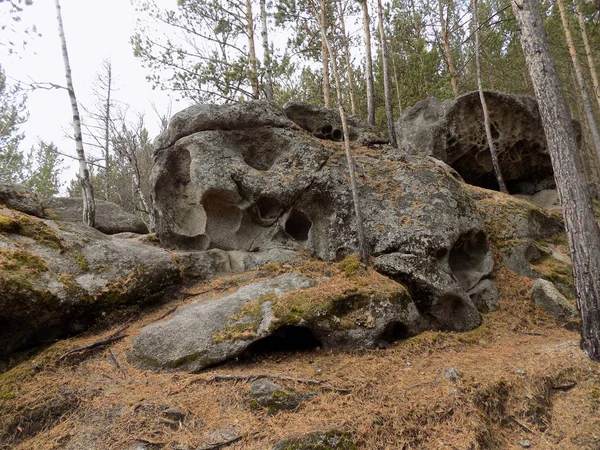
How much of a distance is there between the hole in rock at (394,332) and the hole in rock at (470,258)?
2703mm

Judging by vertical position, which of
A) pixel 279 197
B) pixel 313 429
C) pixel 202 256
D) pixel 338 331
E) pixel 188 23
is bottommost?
pixel 313 429

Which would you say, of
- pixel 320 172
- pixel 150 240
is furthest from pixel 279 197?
pixel 150 240

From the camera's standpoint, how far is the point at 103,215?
11.7 metres

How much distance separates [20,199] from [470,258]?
1031 centimetres

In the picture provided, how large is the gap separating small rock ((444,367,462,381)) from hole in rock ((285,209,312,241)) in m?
5.01

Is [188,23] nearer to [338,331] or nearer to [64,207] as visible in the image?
[64,207]

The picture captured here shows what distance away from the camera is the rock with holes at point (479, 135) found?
13266mm

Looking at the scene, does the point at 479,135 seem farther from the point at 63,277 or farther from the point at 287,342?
the point at 63,277

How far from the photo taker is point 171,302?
6.73 m

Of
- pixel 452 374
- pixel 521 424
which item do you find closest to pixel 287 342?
pixel 452 374

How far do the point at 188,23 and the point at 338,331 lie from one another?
13635 millimetres

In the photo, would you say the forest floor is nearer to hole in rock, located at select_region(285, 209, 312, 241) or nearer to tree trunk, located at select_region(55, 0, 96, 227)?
hole in rock, located at select_region(285, 209, 312, 241)

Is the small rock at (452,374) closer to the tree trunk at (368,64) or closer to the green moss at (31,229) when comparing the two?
the green moss at (31,229)

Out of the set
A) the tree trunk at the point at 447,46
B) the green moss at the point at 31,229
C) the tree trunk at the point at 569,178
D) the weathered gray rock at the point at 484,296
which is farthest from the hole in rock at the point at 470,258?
the tree trunk at the point at 447,46
